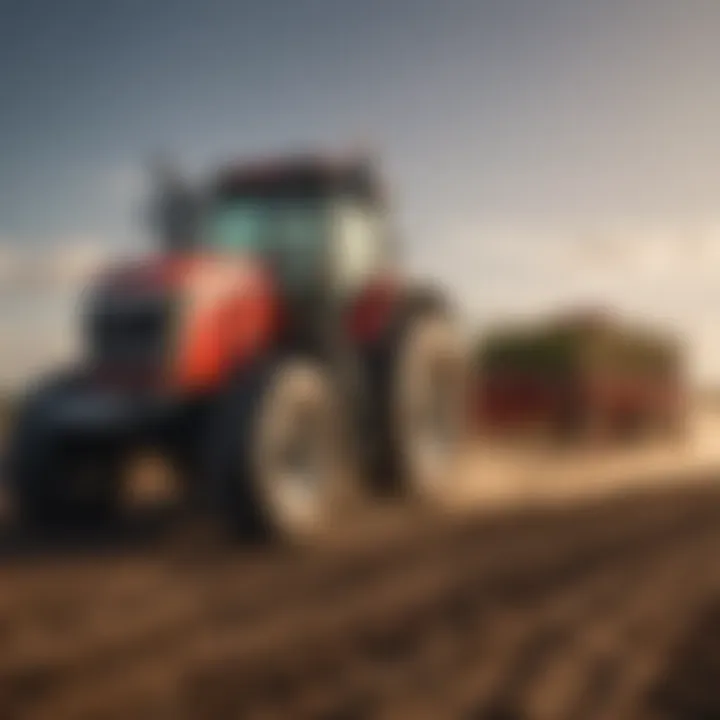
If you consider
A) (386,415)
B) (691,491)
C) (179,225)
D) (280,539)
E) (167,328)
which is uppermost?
(179,225)

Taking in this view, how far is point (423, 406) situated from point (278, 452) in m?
1.31

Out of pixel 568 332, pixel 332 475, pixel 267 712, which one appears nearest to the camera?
pixel 267 712

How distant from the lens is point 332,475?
4.96 m

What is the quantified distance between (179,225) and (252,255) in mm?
378

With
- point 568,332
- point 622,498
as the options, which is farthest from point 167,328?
point 568,332

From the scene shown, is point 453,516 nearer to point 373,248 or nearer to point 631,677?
point 373,248

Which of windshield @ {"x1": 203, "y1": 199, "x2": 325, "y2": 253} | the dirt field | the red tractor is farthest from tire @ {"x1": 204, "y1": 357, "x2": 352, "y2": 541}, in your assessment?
windshield @ {"x1": 203, "y1": 199, "x2": 325, "y2": 253}

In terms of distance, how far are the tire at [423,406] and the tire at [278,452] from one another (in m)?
0.38

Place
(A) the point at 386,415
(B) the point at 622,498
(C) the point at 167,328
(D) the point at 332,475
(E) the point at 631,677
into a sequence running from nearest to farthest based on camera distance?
(E) the point at 631,677 → (C) the point at 167,328 → (D) the point at 332,475 → (A) the point at 386,415 → (B) the point at 622,498

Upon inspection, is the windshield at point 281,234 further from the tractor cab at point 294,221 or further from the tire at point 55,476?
the tire at point 55,476

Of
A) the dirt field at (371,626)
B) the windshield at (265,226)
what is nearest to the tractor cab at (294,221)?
the windshield at (265,226)

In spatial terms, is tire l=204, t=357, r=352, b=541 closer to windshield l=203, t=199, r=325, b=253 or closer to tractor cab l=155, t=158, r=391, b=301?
tractor cab l=155, t=158, r=391, b=301

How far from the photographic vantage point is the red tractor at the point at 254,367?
177 inches

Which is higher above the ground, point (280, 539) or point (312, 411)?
point (312, 411)
